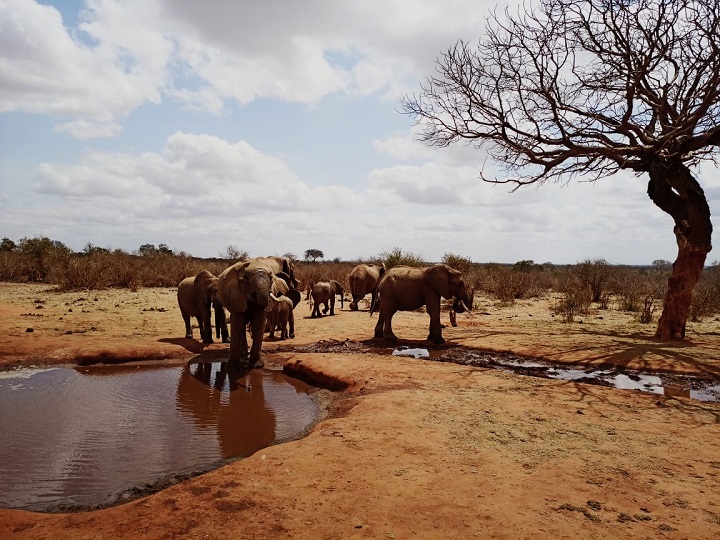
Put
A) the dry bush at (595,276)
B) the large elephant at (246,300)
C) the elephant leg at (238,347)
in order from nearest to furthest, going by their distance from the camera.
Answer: the large elephant at (246,300) < the elephant leg at (238,347) < the dry bush at (595,276)

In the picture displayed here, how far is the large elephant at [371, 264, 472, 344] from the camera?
1147cm

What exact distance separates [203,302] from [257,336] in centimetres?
272

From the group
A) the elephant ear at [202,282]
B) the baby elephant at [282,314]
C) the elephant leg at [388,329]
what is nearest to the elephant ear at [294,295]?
the baby elephant at [282,314]

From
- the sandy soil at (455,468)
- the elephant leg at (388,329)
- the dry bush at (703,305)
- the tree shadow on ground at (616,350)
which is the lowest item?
the sandy soil at (455,468)

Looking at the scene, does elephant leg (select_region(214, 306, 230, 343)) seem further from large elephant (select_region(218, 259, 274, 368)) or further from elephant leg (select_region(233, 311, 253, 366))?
elephant leg (select_region(233, 311, 253, 366))

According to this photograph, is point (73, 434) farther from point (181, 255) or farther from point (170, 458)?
point (181, 255)

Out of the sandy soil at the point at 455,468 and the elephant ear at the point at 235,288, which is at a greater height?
the elephant ear at the point at 235,288

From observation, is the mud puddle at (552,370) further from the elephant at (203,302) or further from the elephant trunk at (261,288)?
the elephant trunk at (261,288)

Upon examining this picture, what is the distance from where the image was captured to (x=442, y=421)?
5.51m

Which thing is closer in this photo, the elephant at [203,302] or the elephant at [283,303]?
the elephant at [203,302]

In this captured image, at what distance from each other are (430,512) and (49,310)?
15.8 meters

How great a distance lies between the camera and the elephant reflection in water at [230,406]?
5.53 metres

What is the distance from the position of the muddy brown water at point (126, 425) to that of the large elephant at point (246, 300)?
1.42 feet

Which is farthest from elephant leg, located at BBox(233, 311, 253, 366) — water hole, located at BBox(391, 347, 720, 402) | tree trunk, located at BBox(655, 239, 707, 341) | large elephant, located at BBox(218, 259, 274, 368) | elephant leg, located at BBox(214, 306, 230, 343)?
tree trunk, located at BBox(655, 239, 707, 341)
